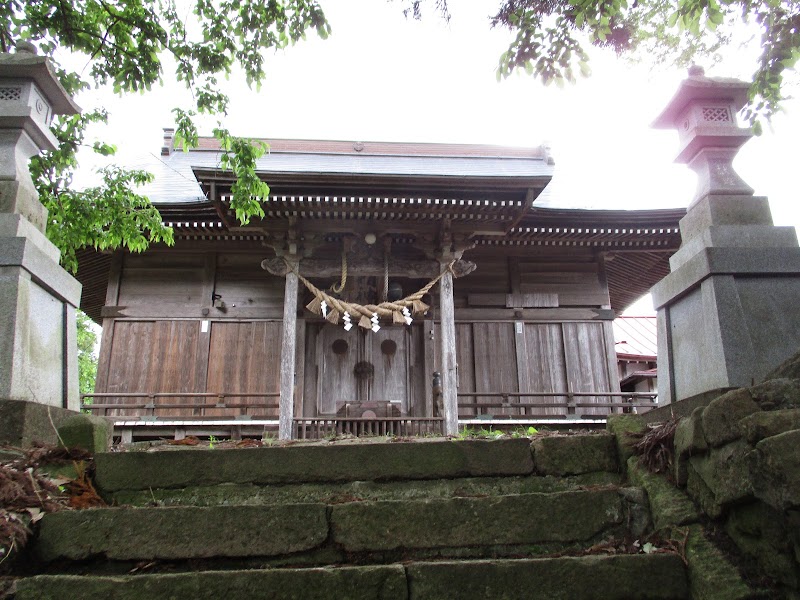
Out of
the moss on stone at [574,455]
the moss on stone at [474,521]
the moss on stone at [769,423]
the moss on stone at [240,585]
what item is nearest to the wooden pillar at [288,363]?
the moss on stone at [574,455]

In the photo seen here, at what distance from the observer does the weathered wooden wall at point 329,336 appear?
10086mm

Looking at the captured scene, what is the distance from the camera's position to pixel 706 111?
381cm

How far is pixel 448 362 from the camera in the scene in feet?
28.0

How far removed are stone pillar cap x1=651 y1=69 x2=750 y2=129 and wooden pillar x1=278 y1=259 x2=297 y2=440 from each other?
6.13 meters

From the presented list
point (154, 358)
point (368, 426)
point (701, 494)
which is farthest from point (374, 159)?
point (701, 494)

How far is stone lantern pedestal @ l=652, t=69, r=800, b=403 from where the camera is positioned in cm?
312

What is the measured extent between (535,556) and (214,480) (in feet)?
5.39

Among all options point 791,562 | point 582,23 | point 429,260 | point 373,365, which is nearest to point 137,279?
point 373,365

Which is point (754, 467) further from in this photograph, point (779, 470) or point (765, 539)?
point (765, 539)

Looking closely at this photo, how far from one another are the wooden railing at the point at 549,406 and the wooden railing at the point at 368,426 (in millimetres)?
949

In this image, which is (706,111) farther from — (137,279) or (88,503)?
(137,279)

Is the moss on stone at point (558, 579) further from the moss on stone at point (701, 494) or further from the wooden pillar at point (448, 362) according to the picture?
the wooden pillar at point (448, 362)

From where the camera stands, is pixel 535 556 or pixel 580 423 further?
pixel 580 423

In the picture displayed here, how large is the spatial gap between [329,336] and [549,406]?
4.00 metres
